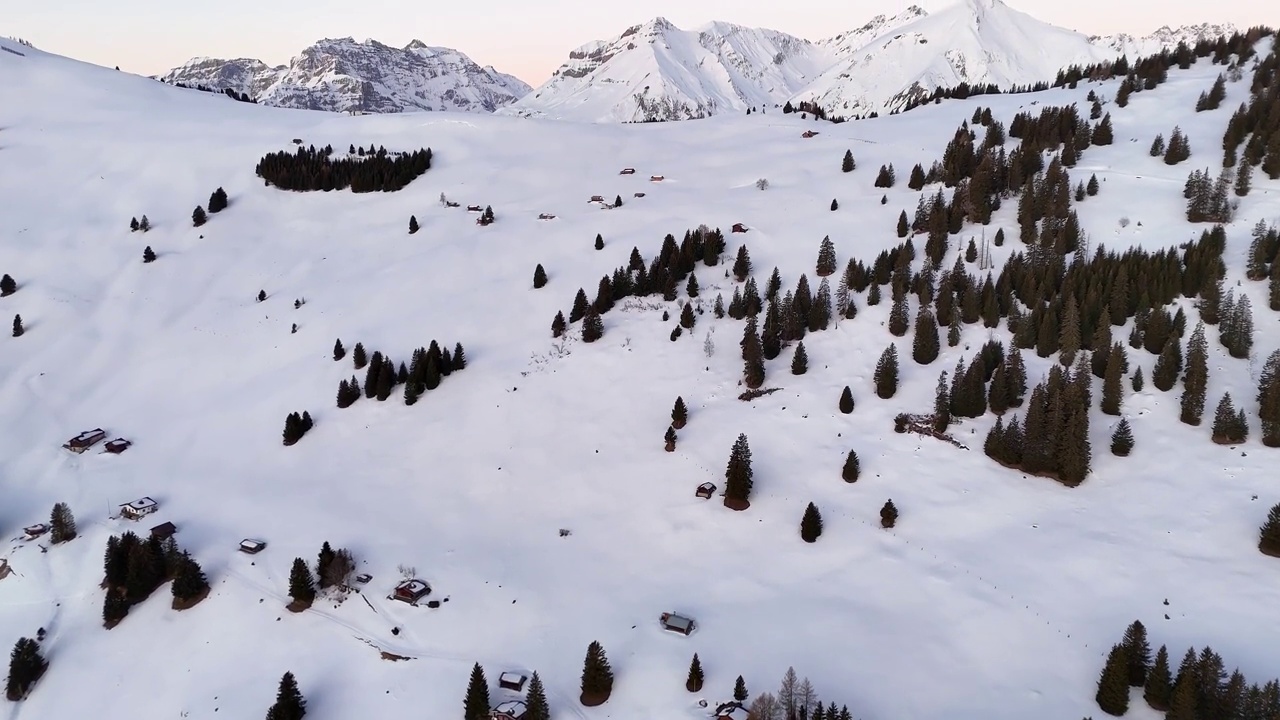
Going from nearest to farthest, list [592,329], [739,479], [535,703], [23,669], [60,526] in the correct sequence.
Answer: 1. [535,703]
2. [23,669]
3. [739,479]
4. [60,526]
5. [592,329]

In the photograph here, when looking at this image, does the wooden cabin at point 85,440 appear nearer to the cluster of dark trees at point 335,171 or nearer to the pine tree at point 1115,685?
the cluster of dark trees at point 335,171

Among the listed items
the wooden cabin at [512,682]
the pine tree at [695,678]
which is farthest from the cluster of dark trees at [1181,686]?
the wooden cabin at [512,682]

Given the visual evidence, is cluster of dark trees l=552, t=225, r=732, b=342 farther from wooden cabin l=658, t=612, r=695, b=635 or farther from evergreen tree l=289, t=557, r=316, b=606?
evergreen tree l=289, t=557, r=316, b=606

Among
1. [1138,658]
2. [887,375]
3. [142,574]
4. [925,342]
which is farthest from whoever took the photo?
[925,342]

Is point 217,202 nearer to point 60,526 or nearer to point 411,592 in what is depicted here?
point 60,526

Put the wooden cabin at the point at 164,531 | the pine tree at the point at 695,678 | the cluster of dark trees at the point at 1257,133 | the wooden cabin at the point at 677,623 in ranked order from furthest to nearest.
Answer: the cluster of dark trees at the point at 1257,133
the wooden cabin at the point at 164,531
the wooden cabin at the point at 677,623
the pine tree at the point at 695,678

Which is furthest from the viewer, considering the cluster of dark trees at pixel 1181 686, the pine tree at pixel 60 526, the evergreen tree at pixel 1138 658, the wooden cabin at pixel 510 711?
the pine tree at pixel 60 526

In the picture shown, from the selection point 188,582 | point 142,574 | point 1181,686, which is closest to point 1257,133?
point 1181,686
